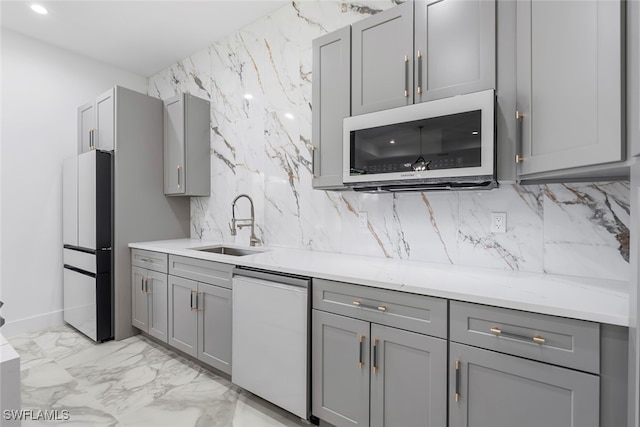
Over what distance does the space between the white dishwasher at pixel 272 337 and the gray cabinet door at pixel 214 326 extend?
12 cm

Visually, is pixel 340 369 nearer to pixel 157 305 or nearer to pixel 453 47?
pixel 453 47

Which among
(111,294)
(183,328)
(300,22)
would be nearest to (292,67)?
(300,22)

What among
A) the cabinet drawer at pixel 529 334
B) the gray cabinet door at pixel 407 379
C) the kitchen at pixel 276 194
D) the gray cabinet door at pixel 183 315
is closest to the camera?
the cabinet drawer at pixel 529 334

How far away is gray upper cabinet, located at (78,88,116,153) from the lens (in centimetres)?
300

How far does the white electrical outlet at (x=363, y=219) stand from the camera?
2.29m

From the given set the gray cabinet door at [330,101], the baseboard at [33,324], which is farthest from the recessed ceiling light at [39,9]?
the baseboard at [33,324]

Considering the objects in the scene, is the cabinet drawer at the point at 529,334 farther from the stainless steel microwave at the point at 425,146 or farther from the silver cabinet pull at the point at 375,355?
the stainless steel microwave at the point at 425,146

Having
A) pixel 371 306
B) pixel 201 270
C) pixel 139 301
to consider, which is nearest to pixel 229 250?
pixel 201 270

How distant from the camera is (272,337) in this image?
188 centimetres

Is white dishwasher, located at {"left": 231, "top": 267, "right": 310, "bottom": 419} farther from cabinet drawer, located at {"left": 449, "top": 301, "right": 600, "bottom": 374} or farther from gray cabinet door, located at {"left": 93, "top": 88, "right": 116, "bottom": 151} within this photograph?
gray cabinet door, located at {"left": 93, "top": 88, "right": 116, "bottom": 151}

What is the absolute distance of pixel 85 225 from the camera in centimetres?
297

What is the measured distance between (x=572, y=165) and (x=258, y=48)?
2665 millimetres

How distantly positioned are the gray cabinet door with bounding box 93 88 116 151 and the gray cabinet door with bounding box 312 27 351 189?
205 cm

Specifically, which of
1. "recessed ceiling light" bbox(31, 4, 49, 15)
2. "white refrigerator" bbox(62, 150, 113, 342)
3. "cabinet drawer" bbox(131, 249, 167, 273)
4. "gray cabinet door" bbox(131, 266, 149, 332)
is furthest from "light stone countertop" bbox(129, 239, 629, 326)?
"recessed ceiling light" bbox(31, 4, 49, 15)
